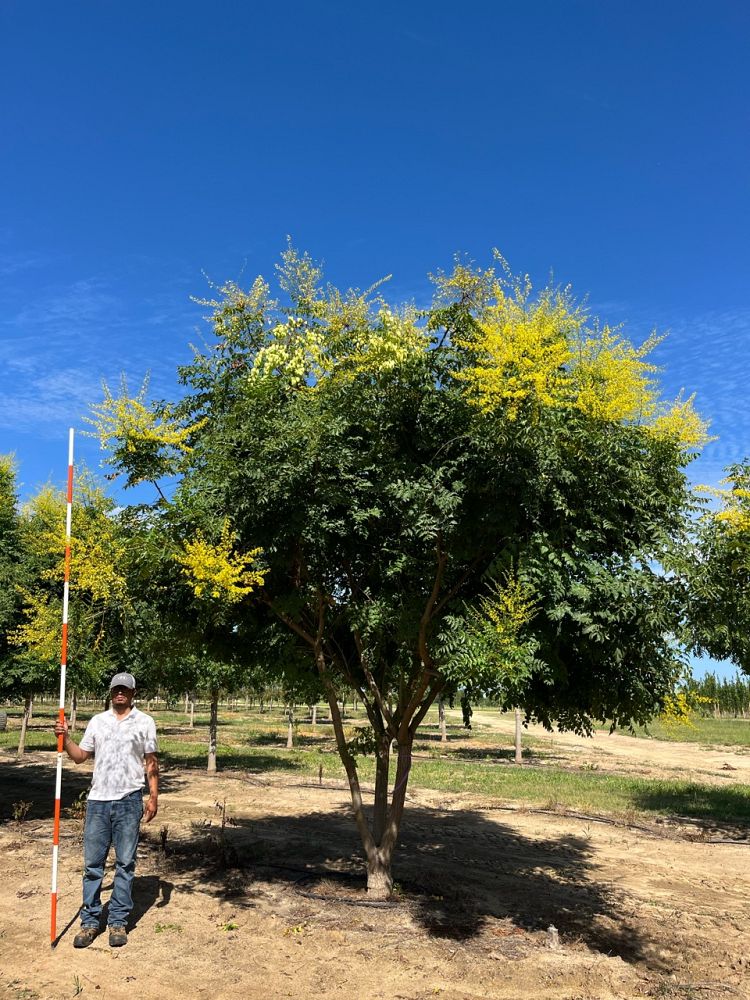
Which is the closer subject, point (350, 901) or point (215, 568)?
point (215, 568)

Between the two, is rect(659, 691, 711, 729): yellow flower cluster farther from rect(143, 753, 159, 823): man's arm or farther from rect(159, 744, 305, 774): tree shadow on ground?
rect(159, 744, 305, 774): tree shadow on ground

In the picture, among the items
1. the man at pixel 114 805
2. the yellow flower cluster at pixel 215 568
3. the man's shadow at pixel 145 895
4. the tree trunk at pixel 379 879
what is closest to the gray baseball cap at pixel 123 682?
the man at pixel 114 805

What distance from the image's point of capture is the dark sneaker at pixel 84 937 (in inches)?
258

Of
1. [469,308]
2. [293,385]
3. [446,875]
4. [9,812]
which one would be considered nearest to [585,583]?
[469,308]

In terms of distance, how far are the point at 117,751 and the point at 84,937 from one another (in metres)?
1.69

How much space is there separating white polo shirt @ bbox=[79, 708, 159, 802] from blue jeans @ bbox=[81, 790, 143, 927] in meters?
0.11

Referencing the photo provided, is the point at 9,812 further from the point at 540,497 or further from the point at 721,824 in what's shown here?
the point at 721,824

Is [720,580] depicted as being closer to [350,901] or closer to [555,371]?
[555,371]

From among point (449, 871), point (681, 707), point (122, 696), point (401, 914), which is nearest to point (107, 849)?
point (122, 696)

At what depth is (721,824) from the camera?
17.6 m

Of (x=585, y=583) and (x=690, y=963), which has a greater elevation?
(x=585, y=583)

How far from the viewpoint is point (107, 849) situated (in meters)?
6.61

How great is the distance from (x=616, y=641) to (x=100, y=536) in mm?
5760

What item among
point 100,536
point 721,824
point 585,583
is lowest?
point 721,824
